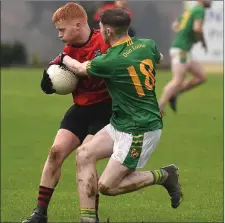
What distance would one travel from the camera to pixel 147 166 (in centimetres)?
1024

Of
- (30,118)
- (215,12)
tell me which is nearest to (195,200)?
(30,118)

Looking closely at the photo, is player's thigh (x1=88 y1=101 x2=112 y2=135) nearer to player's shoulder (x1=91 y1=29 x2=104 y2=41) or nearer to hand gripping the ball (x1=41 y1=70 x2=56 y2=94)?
hand gripping the ball (x1=41 y1=70 x2=56 y2=94)

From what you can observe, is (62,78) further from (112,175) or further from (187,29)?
(187,29)

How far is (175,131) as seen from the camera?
1349 centimetres

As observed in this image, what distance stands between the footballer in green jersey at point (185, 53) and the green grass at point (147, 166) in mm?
575

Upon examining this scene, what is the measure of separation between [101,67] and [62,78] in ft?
1.89

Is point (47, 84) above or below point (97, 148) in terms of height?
above

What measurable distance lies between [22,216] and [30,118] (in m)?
8.38

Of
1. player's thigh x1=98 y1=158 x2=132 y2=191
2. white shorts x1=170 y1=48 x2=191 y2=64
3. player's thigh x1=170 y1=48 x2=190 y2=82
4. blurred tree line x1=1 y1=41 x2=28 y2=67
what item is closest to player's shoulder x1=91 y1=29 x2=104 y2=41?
player's thigh x1=98 y1=158 x2=132 y2=191

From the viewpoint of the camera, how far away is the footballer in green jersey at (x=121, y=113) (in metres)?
6.15

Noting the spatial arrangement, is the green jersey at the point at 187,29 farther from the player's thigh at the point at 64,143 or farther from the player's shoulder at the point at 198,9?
the player's thigh at the point at 64,143

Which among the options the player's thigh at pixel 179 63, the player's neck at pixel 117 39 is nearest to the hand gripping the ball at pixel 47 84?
the player's neck at pixel 117 39

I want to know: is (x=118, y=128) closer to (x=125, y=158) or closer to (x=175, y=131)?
(x=125, y=158)

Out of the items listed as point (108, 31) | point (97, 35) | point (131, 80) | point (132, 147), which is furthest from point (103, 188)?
point (97, 35)
